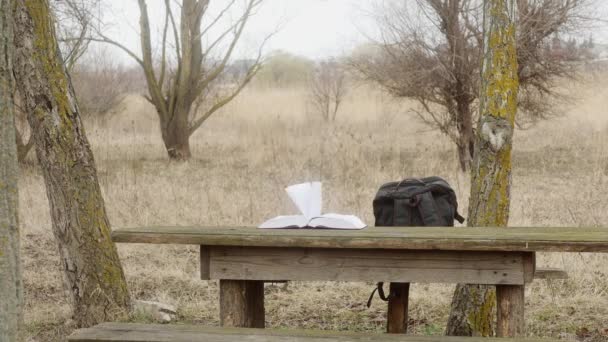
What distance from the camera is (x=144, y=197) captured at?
33.1 feet

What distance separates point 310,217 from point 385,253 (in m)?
0.50

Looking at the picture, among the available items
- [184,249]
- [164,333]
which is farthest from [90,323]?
[184,249]

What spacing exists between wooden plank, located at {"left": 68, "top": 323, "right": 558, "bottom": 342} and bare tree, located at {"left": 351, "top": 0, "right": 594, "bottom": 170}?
1011 cm

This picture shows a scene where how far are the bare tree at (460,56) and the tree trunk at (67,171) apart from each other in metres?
8.84

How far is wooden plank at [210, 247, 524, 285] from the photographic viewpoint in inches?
141

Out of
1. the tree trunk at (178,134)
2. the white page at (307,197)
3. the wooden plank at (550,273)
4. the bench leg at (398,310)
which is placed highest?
the tree trunk at (178,134)

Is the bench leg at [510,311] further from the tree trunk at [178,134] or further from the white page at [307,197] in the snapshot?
the tree trunk at [178,134]

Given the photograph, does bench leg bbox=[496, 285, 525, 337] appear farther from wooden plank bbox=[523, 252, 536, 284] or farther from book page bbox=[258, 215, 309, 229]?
book page bbox=[258, 215, 309, 229]

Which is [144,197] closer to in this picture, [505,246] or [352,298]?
[352,298]

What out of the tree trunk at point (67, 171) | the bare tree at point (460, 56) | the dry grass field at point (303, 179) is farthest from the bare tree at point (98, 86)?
the tree trunk at point (67, 171)

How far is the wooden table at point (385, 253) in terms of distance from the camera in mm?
3369

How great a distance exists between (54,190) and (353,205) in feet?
16.4

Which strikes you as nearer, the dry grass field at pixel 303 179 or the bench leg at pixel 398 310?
the bench leg at pixel 398 310

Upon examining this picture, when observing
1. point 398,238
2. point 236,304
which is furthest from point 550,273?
point 236,304
